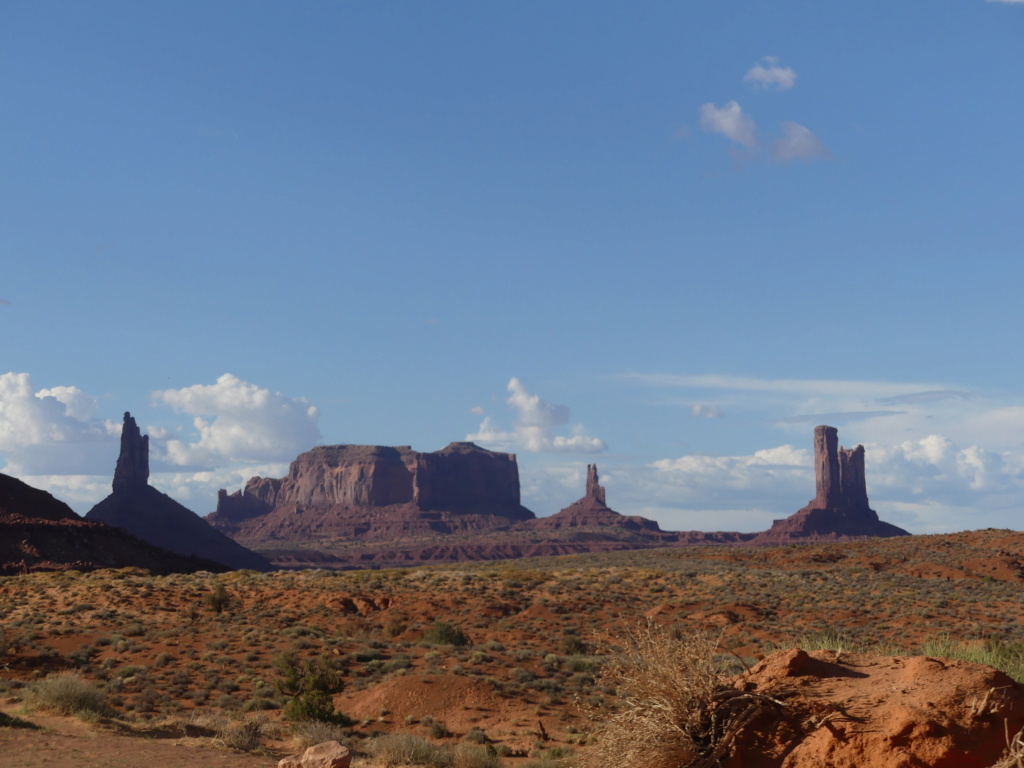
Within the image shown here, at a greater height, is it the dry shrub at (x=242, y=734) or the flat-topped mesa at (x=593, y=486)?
the flat-topped mesa at (x=593, y=486)

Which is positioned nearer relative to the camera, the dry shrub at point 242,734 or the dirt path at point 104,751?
the dirt path at point 104,751

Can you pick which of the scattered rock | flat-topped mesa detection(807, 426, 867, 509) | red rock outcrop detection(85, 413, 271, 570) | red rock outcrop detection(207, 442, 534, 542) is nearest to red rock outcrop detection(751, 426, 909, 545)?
flat-topped mesa detection(807, 426, 867, 509)

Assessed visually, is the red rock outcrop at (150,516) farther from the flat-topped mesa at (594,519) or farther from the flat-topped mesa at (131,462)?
the flat-topped mesa at (594,519)

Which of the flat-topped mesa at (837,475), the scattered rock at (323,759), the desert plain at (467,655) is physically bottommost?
the desert plain at (467,655)

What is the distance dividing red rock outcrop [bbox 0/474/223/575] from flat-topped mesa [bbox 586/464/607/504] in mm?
108945

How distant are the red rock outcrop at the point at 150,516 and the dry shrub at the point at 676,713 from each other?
118322 millimetres

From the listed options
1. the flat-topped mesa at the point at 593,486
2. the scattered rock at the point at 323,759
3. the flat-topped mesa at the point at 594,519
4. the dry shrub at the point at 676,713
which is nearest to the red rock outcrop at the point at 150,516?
the flat-topped mesa at the point at 594,519

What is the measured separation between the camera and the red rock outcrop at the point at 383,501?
583 feet

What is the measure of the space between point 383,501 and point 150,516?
67369mm

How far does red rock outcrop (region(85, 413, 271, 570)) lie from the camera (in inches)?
4783

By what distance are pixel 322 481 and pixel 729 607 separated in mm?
164805

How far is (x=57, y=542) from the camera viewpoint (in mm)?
73250

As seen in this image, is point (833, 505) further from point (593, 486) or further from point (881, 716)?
point (881, 716)

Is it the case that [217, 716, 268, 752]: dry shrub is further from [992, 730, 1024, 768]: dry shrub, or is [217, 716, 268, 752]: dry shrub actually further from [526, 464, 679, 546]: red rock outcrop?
[526, 464, 679, 546]: red rock outcrop
